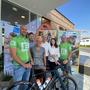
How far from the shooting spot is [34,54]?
5.58m

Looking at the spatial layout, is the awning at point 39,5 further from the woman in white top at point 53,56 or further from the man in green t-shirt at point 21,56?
the man in green t-shirt at point 21,56

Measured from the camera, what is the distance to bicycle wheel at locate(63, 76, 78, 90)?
602 centimetres

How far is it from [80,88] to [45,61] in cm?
211

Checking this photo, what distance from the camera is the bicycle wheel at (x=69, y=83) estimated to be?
6.02m

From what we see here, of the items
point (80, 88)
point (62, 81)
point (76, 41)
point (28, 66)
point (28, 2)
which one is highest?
point (28, 2)

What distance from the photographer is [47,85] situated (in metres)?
5.78

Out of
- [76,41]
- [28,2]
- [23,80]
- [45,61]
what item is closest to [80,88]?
[76,41]

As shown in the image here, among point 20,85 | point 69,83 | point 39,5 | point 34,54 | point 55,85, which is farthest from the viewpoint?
point 39,5

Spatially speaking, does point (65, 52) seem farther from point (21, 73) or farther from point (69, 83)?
point (21, 73)

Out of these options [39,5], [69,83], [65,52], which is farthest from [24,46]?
[39,5]

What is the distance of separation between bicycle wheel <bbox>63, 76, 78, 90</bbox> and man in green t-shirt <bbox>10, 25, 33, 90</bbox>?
1179 millimetres

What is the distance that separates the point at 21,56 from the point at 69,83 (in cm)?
171

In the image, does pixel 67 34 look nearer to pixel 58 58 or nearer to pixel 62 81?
pixel 58 58

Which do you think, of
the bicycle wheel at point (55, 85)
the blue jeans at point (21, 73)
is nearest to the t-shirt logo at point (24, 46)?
the blue jeans at point (21, 73)
